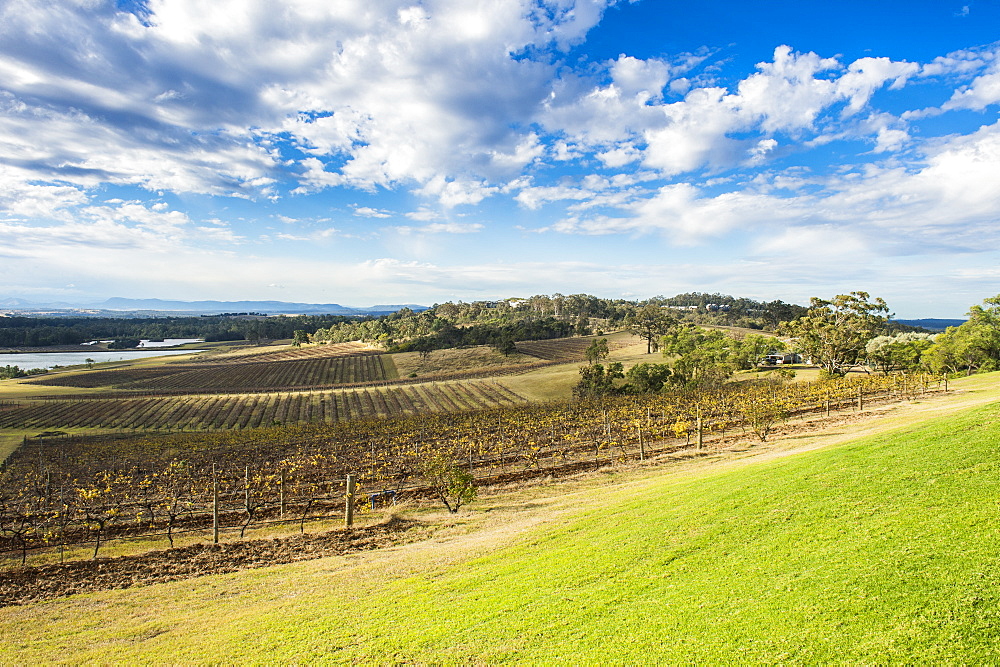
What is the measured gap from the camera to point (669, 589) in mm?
10031

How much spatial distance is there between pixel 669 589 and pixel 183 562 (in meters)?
20.4

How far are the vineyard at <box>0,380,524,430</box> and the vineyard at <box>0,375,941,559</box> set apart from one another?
42.8 feet

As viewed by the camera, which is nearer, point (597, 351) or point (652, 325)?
point (597, 351)

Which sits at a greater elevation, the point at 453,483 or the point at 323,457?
the point at 453,483

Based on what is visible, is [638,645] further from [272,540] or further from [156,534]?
[156,534]

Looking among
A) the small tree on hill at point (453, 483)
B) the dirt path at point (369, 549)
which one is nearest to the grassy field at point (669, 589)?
the dirt path at point (369, 549)

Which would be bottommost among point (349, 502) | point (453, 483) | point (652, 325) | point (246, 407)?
point (246, 407)

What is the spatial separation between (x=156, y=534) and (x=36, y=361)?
8320 inches

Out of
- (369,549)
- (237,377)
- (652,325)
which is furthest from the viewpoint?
(652,325)

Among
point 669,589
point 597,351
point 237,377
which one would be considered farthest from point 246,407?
point 669,589

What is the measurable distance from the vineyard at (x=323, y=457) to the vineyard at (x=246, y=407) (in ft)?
42.8

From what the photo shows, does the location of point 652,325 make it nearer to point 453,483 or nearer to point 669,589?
point 453,483

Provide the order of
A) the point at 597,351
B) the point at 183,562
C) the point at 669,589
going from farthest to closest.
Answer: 1. the point at 597,351
2. the point at 183,562
3. the point at 669,589

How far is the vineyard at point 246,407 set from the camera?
7012 centimetres
